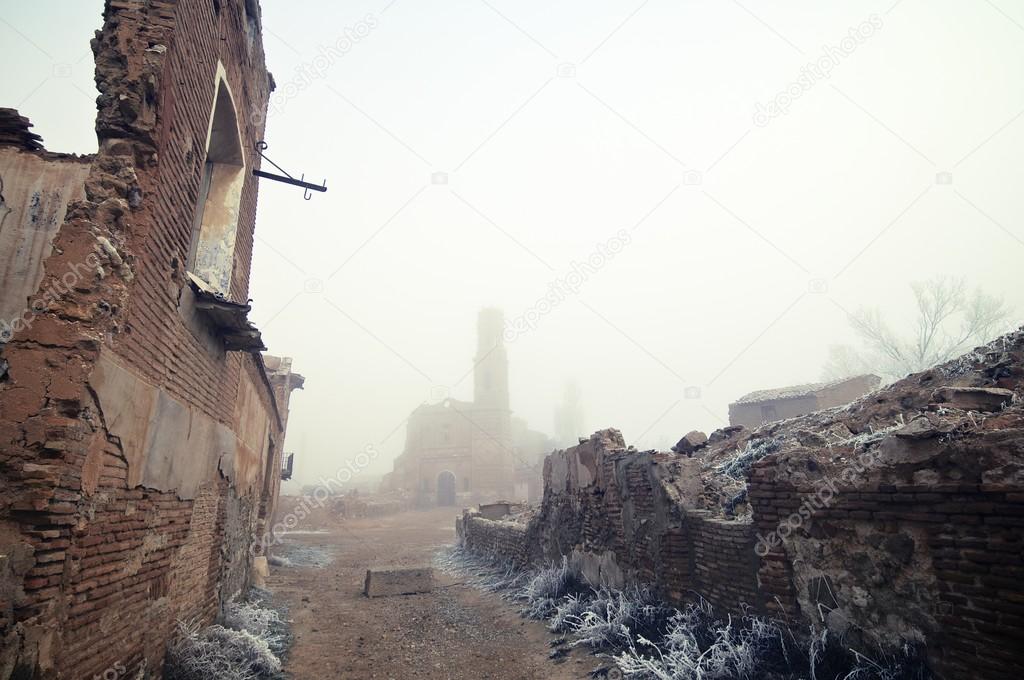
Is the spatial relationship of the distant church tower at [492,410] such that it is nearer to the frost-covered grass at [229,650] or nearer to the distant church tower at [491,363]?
the distant church tower at [491,363]

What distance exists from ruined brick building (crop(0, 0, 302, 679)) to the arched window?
0.91 feet

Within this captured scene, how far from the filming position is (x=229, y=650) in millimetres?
4988

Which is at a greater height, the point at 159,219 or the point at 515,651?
the point at 159,219

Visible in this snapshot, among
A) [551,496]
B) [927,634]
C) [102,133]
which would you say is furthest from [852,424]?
[102,133]

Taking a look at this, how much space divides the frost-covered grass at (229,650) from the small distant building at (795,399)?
2245 centimetres

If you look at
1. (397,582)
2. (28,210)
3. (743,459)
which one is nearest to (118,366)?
(28,210)

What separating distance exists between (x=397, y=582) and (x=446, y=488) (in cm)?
3739

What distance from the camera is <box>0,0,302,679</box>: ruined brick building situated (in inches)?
108

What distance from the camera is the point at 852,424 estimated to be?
690cm

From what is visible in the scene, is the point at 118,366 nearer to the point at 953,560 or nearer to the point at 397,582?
the point at 953,560

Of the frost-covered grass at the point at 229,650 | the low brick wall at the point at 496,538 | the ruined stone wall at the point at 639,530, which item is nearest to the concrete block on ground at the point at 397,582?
the low brick wall at the point at 496,538

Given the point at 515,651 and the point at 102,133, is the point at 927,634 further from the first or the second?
the point at 102,133

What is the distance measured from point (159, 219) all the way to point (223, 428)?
3118 millimetres

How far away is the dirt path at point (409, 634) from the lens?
5570 millimetres
